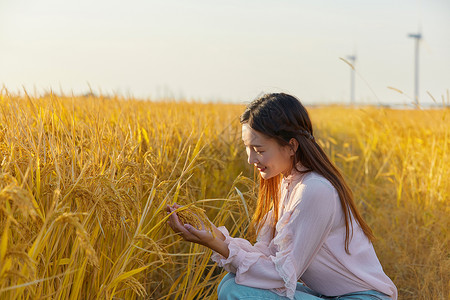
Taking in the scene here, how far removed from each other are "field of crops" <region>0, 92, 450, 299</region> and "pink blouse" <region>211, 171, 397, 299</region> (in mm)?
180

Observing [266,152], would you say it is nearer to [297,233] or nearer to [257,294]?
[297,233]

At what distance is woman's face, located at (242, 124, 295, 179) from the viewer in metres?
1.74

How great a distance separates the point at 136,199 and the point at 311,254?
55cm

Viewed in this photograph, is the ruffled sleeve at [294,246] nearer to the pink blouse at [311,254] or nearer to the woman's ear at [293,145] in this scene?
the pink blouse at [311,254]

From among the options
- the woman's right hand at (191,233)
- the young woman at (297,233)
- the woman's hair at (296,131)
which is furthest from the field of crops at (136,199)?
the woman's hair at (296,131)

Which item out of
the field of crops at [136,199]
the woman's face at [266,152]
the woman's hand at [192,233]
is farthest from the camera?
the woman's face at [266,152]

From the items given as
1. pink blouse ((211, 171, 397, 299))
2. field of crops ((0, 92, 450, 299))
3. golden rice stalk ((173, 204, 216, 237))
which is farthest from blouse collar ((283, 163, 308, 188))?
golden rice stalk ((173, 204, 216, 237))

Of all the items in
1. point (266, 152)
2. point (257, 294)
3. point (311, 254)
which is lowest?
point (257, 294)

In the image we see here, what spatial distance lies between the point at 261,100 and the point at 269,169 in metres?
0.22

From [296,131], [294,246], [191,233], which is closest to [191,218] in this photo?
[191,233]

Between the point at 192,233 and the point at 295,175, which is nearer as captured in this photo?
the point at 192,233

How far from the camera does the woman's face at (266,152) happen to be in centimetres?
174

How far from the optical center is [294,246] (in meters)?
1.66

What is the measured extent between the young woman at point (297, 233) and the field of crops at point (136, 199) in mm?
161
